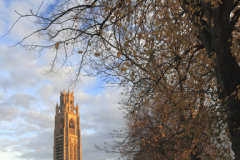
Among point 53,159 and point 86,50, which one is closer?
point 86,50

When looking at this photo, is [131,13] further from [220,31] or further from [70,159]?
[70,159]

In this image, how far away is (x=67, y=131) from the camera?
87.6 metres

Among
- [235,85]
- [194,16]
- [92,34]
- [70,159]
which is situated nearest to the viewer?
[235,85]

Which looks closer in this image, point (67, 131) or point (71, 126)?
point (67, 131)

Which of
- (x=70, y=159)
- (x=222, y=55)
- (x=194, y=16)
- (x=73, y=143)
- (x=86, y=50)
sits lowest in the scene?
(x=222, y=55)

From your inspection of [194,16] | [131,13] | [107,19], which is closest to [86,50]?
[107,19]

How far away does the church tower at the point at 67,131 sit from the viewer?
282 ft

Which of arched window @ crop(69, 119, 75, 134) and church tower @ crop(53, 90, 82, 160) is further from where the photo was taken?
arched window @ crop(69, 119, 75, 134)

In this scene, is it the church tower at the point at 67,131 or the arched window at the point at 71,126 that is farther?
the arched window at the point at 71,126

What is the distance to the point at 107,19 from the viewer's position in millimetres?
7477

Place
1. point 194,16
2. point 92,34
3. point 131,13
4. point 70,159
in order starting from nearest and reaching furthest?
point 194,16 → point 131,13 → point 92,34 → point 70,159

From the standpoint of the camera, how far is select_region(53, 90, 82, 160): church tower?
282ft

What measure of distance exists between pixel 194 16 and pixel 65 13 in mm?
3913

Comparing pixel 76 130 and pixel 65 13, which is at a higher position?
pixel 76 130
